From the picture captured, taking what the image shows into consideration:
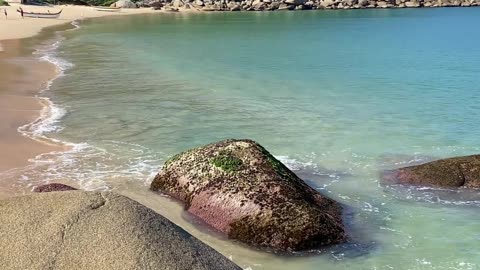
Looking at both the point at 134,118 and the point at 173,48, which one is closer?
the point at 134,118

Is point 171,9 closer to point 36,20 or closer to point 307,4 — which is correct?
point 307,4

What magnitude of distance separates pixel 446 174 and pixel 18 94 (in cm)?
1605

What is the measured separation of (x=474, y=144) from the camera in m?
16.5

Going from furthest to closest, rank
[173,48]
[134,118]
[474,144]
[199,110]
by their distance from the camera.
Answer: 1. [173,48]
2. [199,110]
3. [134,118]
4. [474,144]

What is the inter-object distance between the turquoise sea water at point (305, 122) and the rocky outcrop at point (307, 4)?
53.3m

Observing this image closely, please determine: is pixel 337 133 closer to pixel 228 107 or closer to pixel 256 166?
pixel 228 107

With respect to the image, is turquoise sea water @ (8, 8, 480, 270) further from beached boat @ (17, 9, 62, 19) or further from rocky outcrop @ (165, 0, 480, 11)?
rocky outcrop @ (165, 0, 480, 11)

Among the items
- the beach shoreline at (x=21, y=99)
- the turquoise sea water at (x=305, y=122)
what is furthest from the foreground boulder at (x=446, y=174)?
the beach shoreline at (x=21, y=99)

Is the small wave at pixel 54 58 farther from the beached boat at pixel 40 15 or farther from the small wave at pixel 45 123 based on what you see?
the beached boat at pixel 40 15

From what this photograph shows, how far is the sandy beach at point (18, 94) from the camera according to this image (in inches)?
566

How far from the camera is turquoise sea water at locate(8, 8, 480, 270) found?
32.7ft

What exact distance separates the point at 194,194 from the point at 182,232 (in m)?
6.23

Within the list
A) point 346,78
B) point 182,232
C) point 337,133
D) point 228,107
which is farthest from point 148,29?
point 182,232

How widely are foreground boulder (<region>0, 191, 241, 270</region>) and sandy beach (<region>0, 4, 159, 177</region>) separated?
957 cm
